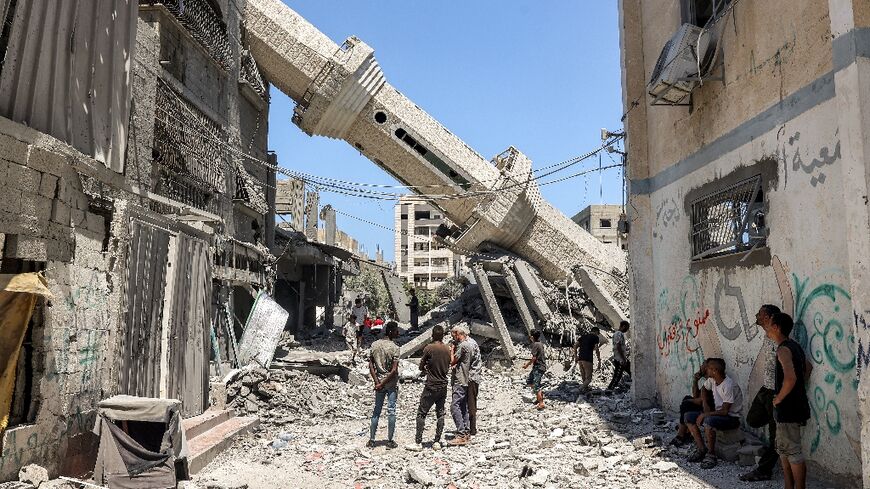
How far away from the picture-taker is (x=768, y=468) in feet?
16.9

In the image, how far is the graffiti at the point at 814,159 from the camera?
4820 millimetres

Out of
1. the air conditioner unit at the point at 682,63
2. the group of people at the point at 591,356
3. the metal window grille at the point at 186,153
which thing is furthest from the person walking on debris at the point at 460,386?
the metal window grille at the point at 186,153

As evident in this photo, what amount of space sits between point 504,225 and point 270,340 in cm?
779

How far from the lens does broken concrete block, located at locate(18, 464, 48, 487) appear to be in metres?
4.59

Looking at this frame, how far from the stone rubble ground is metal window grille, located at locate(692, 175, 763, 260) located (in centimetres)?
234

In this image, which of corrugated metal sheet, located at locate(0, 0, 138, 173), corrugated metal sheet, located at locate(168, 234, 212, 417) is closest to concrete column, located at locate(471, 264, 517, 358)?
corrugated metal sheet, located at locate(168, 234, 212, 417)

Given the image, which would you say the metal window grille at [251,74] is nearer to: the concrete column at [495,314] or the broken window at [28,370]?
the concrete column at [495,314]

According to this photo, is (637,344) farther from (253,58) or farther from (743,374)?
(253,58)

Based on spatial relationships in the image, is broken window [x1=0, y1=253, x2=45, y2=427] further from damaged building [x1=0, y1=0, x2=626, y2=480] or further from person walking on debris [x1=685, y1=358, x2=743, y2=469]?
person walking on debris [x1=685, y1=358, x2=743, y2=469]

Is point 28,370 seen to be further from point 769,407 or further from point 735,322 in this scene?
point 735,322

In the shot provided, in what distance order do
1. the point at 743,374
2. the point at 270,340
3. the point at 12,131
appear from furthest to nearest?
1. the point at 270,340
2. the point at 743,374
3. the point at 12,131

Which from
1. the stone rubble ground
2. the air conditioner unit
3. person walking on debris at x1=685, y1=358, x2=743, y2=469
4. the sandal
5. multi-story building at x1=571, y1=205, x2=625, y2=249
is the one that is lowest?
the stone rubble ground

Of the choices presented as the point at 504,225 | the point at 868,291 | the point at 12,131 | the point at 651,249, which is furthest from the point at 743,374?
the point at 504,225

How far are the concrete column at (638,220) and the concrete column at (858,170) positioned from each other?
440cm
